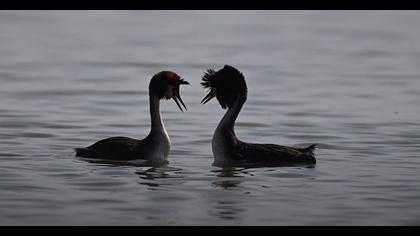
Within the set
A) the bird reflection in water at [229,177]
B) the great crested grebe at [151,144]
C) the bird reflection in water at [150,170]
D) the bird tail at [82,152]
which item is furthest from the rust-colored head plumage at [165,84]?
the bird reflection in water at [229,177]

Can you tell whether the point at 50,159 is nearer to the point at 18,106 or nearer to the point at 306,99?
the point at 18,106

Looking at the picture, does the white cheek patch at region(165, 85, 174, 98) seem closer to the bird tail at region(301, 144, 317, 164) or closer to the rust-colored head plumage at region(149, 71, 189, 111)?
the rust-colored head plumage at region(149, 71, 189, 111)

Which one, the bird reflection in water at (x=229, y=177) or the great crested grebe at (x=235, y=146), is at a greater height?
the great crested grebe at (x=235, y=146)

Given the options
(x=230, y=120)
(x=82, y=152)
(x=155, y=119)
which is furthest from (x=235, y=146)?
(x=82, y=152)

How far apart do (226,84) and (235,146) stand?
36.1 inches

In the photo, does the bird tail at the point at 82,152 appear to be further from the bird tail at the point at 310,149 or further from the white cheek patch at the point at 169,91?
the bird tail at the point at 310,149

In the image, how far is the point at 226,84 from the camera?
1723cm

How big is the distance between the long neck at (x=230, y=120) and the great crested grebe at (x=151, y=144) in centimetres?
78

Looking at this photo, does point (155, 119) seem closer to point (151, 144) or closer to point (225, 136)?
point (151, 144)

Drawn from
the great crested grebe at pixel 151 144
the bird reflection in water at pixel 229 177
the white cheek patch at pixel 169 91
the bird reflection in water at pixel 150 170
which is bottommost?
the bird reflection in water at pixel 150 170

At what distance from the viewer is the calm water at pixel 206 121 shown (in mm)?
14094

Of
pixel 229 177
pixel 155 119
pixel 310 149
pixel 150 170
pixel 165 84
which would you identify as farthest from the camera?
pixel 165 84

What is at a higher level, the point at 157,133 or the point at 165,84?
the point at 165,84

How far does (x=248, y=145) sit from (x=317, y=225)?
3.89m
